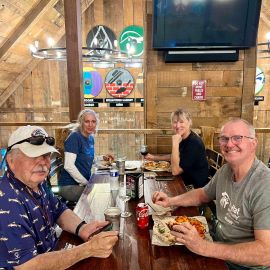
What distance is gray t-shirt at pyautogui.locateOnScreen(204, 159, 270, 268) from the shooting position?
125cm

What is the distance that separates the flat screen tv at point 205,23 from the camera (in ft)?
10.7

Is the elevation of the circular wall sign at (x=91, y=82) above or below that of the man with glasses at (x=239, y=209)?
above

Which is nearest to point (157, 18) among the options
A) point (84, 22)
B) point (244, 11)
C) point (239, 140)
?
point (244, 11)

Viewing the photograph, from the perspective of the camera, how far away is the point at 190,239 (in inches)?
46.4

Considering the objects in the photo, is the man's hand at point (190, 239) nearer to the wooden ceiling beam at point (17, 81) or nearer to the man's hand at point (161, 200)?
the man's hand at point (161, 200)

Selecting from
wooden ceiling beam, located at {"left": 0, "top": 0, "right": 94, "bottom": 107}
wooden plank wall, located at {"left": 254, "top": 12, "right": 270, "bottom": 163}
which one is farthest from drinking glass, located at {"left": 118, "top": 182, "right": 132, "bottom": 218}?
wooden ceiling beam, located at {"left": 0, "top": 0, "right": 94, "bottom": 107}

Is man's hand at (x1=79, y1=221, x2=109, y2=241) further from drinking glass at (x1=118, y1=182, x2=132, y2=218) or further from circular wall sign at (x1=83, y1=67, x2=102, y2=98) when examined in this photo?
Result: circular wall sign at (x1=83, y1=67, x2=102, y2=98)

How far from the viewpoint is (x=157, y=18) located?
10.8 feet

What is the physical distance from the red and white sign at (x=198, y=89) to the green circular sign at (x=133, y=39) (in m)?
3.06

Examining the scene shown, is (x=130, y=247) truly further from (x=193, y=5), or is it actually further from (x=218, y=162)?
(x=193, y=5)

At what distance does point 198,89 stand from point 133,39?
3.31m

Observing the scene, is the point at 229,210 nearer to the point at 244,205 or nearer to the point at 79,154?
the point at 244,205

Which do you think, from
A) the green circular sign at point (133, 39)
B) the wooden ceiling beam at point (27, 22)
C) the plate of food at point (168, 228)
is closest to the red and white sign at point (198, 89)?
the plate of food at point (168, 228)

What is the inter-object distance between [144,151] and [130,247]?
1.60m
